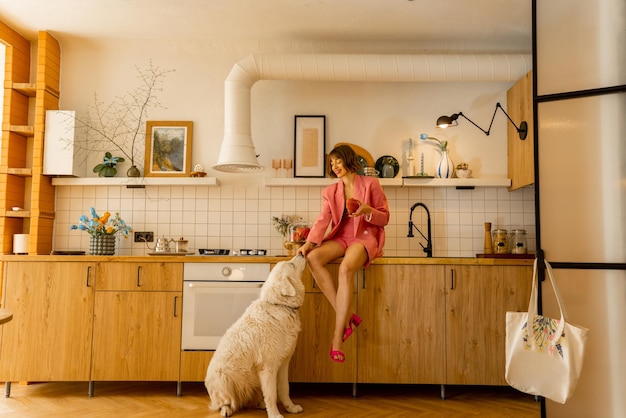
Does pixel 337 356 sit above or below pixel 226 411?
above

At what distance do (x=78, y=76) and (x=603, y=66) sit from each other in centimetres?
406

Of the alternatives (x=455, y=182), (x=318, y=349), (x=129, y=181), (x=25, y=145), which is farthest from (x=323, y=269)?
(x=25, y=145)

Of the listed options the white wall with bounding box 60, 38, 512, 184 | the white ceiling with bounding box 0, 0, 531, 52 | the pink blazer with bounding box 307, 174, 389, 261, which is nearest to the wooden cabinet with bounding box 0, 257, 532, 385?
the pink blazer with bounding box 307, 174, 389, 261

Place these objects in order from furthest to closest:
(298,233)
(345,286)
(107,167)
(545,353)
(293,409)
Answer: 1. (107,167)
2. (298,233)
3. (345,286)
4. (293,409)
5. (545,353)

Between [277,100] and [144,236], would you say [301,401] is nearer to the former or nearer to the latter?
[144,236]

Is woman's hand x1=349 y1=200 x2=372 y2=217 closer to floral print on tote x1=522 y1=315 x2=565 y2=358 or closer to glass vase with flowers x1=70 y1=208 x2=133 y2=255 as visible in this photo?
floral print on tote x1=522 y1=315 x2=565 y2=358

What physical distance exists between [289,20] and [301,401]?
2891mm

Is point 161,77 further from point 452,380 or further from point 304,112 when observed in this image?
point 452,380

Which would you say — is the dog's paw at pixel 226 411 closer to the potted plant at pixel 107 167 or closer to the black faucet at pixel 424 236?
the black faucet at pixel 424 236

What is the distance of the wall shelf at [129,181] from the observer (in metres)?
4.16

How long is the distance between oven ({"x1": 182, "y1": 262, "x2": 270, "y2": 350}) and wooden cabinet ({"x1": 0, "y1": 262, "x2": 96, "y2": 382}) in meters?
0.69

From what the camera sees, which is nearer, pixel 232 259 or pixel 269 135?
pixel 232 259

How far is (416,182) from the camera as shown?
4.15 m

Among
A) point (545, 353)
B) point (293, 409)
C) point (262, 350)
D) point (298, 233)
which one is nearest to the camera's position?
point (545, 353)
